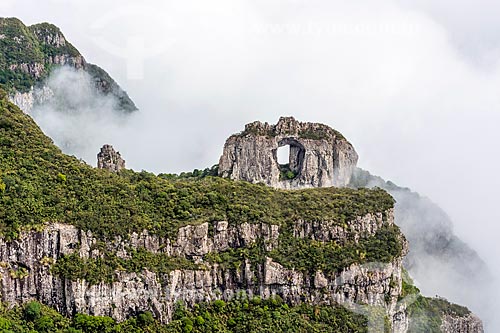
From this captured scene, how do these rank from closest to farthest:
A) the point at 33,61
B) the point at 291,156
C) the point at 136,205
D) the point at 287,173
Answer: the point at 136,205 → the point at 287,173 → the point at 291,156 → the point at 33,61

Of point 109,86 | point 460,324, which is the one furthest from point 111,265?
point 109,86

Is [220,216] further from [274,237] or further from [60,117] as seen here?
[60,117]

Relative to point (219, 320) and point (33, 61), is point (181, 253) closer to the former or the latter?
point (219, 320)

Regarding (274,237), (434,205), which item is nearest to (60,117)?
(434,205)

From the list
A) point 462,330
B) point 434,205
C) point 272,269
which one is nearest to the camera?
point 272,269

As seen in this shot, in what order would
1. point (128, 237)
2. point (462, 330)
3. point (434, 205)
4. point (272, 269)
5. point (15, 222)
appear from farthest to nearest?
point (434, 205) → point (462, 330) → point (272, 269) → point (128, 237) → point (15, 222)

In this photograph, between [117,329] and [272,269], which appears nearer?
[117,329]

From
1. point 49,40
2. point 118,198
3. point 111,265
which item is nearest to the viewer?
point 111,265

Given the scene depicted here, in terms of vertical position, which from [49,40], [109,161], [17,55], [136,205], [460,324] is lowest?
[460,324]
